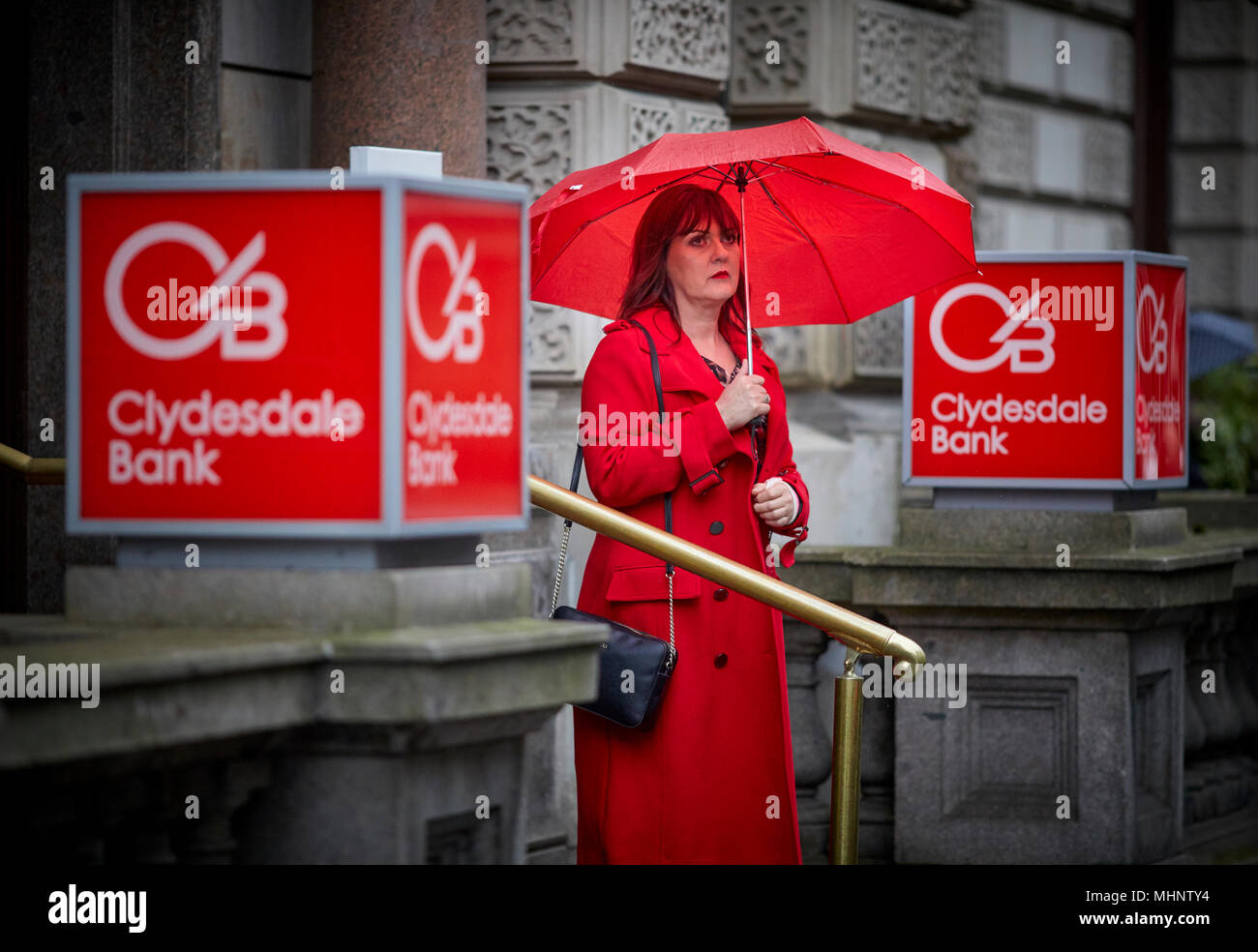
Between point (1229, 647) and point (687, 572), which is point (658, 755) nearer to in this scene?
point (687, 572)

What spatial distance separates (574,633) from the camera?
3.11 metres

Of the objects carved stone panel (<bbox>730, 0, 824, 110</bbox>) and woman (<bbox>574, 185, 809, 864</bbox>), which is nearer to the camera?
woman (<bbox>574, 185, 809, 864</bbox>)

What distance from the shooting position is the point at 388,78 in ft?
19.3

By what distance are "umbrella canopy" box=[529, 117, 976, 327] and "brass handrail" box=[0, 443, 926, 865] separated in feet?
3.16

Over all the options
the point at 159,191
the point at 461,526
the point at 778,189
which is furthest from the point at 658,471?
the point at 159,191

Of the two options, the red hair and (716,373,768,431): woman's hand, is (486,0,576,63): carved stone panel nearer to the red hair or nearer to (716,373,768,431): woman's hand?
the red hair

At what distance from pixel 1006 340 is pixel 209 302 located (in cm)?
345

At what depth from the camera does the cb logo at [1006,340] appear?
5.88 metres

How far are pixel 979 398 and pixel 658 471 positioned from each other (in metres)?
1.91

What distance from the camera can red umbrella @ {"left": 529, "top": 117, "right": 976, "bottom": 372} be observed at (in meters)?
4.74

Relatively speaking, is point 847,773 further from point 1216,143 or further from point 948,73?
point 1216,143

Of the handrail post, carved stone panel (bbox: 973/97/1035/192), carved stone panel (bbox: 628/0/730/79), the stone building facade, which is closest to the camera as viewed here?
the handrail post

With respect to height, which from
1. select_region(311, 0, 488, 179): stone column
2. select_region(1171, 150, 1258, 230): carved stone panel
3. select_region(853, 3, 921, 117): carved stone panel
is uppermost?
select_region(1171, 150, 1258, 230): carved stone panel

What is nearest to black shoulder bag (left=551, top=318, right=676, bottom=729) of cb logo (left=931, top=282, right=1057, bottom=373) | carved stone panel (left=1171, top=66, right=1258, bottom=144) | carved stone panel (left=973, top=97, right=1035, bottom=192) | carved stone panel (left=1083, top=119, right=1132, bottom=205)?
cb logo (left=931, top=282, right=1057, bottom=373)
